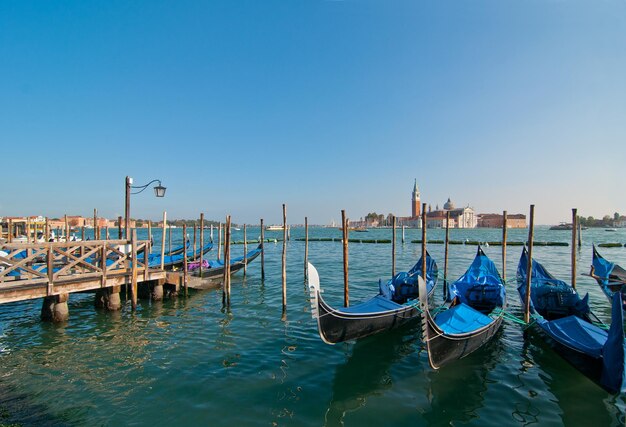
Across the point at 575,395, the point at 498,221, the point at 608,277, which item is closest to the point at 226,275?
the point at 575,395

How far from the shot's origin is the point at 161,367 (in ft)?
17.4

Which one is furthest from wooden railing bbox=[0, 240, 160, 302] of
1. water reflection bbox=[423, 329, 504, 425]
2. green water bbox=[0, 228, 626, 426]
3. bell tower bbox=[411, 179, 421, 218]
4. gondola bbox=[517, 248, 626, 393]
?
bell tower bbox=[411, 179, 421, 218]

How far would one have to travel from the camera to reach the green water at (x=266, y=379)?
156 inches

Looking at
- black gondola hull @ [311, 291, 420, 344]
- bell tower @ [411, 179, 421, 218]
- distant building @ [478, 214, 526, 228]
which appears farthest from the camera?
bell tower @ [411, 179, 421, 218]

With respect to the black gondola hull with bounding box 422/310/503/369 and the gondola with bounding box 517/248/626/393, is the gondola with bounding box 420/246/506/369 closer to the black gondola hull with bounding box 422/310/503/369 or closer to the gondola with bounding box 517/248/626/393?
the black gondola hull with bounding box 422/310/503/369

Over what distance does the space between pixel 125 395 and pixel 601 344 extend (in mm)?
6525

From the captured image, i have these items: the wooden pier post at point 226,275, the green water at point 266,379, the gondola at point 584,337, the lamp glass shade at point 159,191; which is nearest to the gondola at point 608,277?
the gondola at point 584,337

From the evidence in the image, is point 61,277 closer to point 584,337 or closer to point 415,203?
point 584,337

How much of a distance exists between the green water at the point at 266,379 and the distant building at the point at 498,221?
388 ft

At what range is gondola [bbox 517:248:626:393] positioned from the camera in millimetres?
3904

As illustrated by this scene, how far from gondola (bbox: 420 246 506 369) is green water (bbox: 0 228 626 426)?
0.34m

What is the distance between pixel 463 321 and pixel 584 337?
1.62 m

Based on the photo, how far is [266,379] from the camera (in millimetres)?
4887

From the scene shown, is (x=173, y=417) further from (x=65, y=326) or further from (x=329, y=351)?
(x=65, y=326)
